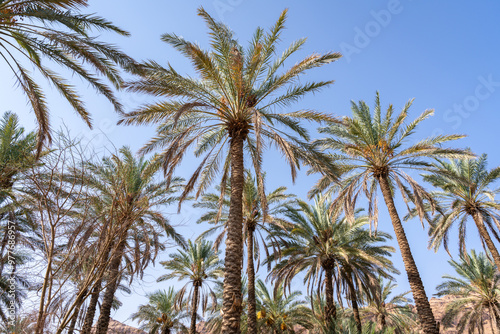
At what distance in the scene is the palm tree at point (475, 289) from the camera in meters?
21.1

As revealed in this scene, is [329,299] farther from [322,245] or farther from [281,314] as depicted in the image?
[281,314]

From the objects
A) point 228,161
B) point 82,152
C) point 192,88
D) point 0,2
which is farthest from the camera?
point 228,161

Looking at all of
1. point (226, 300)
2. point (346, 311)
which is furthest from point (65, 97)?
point (346, 311)

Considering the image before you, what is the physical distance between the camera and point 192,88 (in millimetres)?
10430

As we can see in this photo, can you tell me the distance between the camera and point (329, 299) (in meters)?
15.6

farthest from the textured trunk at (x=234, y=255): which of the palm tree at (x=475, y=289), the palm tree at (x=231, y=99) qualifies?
the palm tree at (x=475, y=289)

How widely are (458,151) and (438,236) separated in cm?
815

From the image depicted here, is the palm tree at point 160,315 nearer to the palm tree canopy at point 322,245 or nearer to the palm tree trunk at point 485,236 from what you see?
the palm tree canopy at point 322,245

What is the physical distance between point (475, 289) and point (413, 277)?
48.2ft

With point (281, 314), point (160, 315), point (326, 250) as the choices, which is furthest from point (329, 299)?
point (160, 315)

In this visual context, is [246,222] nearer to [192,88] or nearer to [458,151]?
[192,88]

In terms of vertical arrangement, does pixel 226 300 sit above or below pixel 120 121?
below

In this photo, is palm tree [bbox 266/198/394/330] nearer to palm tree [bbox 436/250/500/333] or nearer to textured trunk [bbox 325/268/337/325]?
textured trunk [bbox 325/268/337/325]

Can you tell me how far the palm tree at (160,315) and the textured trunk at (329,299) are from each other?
47.1ft
